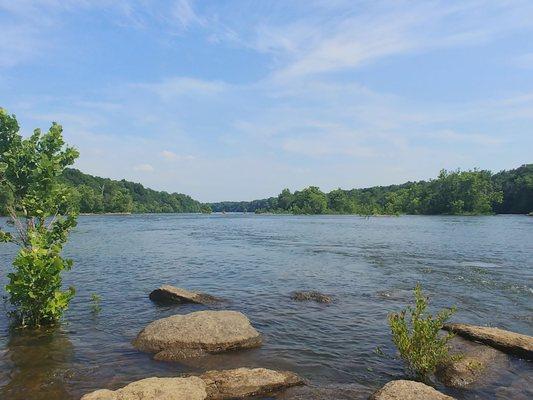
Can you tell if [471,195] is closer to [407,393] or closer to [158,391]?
[407,393]

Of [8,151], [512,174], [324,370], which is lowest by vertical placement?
[324,370]

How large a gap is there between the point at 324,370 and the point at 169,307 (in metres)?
9.58

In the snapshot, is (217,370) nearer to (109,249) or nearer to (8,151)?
(8,151)

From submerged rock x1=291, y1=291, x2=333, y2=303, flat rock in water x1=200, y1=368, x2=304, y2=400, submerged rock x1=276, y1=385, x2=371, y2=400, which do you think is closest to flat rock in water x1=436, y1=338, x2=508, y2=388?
submerged rock x1=276, y1=385, x2=371, y2=400

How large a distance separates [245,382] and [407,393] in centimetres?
392

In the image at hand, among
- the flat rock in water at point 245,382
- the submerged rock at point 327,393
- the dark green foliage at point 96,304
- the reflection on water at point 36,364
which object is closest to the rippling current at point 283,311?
the reflection on water at point 36,364

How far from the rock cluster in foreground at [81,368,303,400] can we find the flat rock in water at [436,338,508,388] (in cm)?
402

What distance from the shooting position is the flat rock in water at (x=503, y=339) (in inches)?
492

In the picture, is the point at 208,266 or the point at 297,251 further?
the point at 297,251

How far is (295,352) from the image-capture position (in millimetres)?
13516

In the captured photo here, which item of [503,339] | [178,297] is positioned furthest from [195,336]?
[503,339]

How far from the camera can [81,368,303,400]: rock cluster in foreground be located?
9.12m

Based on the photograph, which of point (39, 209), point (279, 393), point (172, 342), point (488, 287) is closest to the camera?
point (279, 393)

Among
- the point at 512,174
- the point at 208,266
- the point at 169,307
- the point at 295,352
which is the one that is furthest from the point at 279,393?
the point at 512,174
